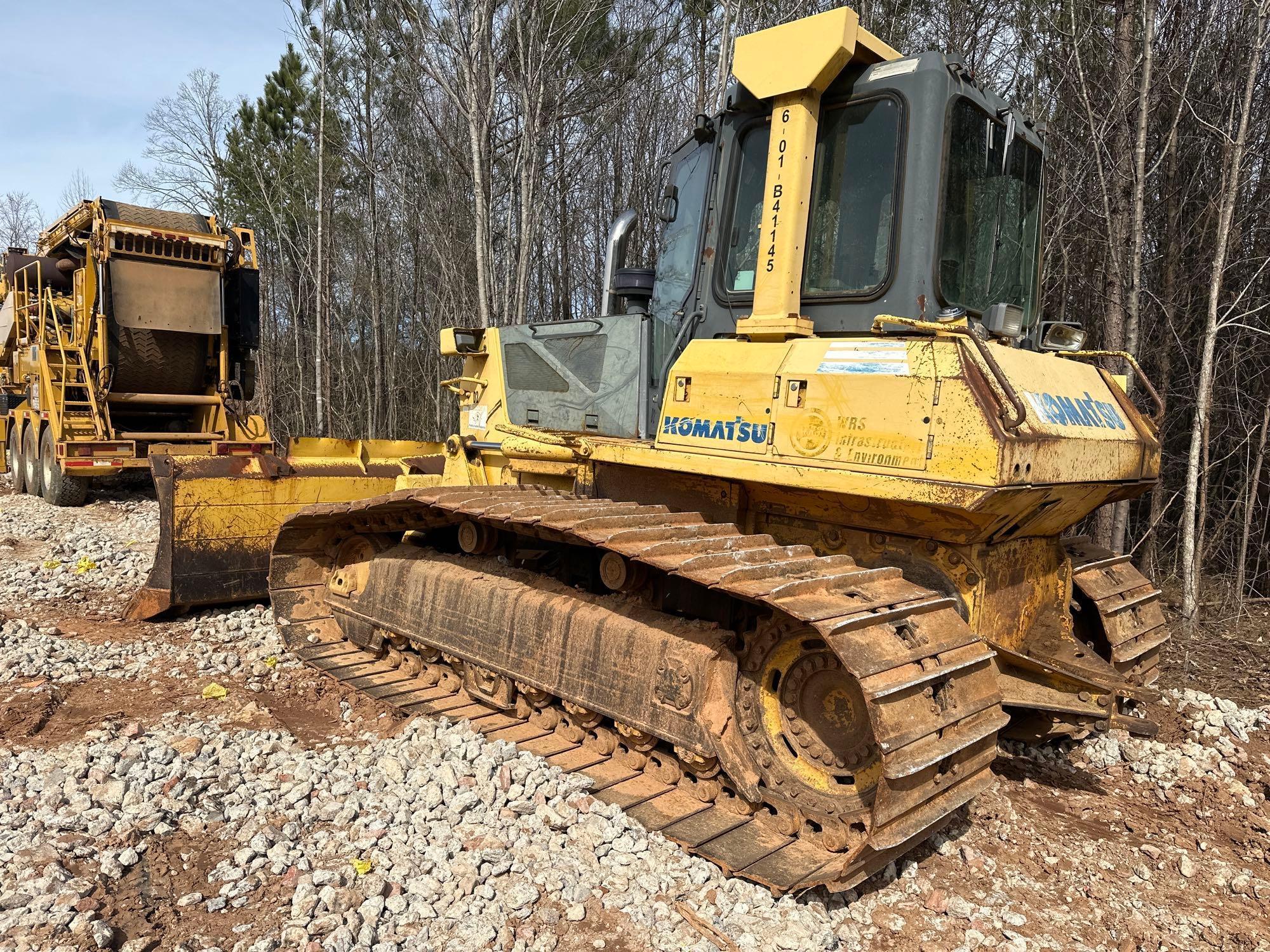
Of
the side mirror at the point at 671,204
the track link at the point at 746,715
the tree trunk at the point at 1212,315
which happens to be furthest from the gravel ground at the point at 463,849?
the side mirror at the point at 671,204

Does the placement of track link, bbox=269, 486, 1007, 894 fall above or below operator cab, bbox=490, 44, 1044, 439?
below

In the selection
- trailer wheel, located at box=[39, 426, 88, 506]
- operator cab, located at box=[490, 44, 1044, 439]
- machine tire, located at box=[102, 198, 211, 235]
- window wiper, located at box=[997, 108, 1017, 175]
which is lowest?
trailer wheel, located at box=[39, 426, 88, 506]

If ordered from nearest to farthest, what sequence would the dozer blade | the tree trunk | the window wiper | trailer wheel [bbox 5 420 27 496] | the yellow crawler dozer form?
1. the yellow crawler dozer
2. the window wiper
3. the dozer blade
4. the tree trunk
5. trailer wheel [bbox 5 420 27 496]

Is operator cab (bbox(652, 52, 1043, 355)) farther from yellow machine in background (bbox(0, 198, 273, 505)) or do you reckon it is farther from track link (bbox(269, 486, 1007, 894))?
yellow machine in background (bbox(0, 198, 273, 505))

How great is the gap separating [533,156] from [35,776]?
8.96 metres

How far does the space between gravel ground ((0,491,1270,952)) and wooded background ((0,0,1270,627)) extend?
2989 millimetres

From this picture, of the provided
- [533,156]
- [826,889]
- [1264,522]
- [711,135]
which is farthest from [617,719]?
[533,156]

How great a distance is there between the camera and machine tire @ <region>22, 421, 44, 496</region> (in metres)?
10.8

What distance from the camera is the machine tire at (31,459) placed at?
1084 cm

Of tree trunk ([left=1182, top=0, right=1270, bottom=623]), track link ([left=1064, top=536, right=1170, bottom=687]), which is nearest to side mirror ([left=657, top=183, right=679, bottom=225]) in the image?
track link ([left=1064, top=536, right=1170, bottom=687])

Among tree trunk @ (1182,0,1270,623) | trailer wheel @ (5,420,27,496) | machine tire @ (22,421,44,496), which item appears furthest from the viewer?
trailer wheel @ (5,420,27,496)

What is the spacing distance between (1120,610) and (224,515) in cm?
545

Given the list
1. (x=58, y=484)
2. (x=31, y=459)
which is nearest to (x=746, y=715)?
(x=58, y=484)

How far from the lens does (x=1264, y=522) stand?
24.2ft
